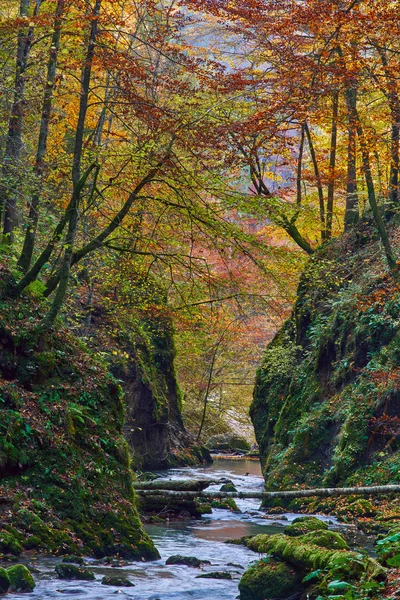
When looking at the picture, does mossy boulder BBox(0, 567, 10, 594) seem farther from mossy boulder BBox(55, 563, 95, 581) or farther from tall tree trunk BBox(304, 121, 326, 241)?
tall tree trunk BBox(304, 121, 326, 241)

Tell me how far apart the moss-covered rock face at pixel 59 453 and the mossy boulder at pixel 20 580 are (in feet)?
2.67

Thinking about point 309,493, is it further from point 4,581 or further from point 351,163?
point 351,163

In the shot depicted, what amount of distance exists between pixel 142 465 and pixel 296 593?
1495 cm

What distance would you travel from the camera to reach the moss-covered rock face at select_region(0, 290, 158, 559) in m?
7.89

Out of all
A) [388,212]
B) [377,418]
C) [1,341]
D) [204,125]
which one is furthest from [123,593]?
[388,212]

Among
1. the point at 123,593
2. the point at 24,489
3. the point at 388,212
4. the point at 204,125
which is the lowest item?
the point at 123,593

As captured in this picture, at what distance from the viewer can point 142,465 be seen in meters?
20.9

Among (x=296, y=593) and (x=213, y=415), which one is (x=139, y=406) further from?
(x=296, y=593)

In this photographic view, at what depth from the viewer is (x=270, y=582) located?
6621mm

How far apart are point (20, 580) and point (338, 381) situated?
424 inches

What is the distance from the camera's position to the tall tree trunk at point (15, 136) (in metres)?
9.55

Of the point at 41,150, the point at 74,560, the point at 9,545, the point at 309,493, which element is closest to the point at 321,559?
the point at 309,493

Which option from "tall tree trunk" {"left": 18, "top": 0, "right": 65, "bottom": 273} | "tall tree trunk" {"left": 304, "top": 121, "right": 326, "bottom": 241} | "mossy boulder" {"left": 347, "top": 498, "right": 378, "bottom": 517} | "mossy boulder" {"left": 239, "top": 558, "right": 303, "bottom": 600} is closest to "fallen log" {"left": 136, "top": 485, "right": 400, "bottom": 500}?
"mossy boulder" {"left": 239, "top": 558, "right": 303, "bottom": 600}

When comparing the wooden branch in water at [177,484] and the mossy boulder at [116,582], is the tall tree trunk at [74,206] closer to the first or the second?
the wooden branch in water at [177,484]
